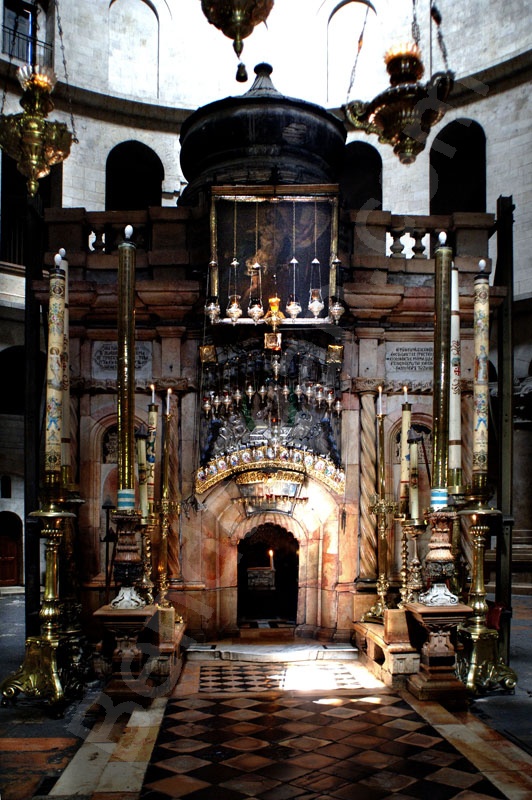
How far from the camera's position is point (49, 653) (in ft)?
25.0

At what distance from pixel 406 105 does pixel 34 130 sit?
11.7 feet

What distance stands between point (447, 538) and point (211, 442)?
12.3ft

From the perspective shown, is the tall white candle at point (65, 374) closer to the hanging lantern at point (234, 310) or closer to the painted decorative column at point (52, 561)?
the painted decorative column at point (52, 561)

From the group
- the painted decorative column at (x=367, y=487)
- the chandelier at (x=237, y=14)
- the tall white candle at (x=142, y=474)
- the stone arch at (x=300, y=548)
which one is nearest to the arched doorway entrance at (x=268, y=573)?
the stone arch at (x=300, y=548)

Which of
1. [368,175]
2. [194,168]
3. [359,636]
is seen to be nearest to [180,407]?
[359,636]

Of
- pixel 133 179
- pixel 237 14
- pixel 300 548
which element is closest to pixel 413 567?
pixel 300 548

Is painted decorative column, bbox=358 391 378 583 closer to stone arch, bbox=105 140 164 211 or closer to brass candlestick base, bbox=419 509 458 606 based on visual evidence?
brass candlestick base, bbox=419 509 458 606

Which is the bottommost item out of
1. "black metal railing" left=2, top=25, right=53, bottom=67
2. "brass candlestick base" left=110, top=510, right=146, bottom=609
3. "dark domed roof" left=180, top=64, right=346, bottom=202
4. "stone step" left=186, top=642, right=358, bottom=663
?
"stone step" left=186, top=642, right=358, bottom=663

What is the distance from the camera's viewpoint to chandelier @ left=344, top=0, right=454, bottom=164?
6.76 metres

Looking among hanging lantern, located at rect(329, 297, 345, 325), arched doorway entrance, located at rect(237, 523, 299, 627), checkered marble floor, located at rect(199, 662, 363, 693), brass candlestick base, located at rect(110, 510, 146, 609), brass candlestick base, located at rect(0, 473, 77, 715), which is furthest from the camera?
arched doorway entrance, located at rect(237, 523, 299, 627)

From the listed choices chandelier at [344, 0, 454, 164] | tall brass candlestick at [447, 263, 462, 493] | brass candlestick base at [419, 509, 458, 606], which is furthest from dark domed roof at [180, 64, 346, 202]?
brass candlestick base at [419, 509, 458, 606]

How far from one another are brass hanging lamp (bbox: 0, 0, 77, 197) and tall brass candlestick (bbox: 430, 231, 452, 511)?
4.01 metres

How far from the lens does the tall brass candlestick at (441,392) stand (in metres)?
8.01

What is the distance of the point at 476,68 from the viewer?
17.2 m
